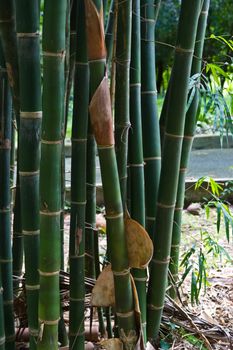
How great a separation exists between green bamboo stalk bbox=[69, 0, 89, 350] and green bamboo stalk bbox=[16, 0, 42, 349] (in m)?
0.13

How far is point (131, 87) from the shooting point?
1273 millimetres

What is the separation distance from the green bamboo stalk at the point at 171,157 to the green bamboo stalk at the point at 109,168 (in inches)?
7.3

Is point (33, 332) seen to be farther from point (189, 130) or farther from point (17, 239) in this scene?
point (189, 130)

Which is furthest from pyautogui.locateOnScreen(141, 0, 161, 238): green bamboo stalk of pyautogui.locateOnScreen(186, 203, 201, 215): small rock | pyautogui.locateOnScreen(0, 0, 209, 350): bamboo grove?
pyautogui.locateOnScreen(186, 203, 201, 215): small rock

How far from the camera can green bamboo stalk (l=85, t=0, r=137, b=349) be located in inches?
39.2

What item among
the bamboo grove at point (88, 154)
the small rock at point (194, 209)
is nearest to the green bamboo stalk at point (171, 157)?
the bamboo grove at point (88, 154)

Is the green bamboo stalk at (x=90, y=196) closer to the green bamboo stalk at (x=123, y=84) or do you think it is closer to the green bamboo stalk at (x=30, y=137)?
the green bamboo stalk at (x=123, y=84)

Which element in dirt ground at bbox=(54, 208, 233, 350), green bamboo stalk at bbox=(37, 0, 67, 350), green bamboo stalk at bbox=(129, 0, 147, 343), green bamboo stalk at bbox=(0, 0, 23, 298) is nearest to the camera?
green bamboo stalk at bbox=(37, 0, 67, 350)

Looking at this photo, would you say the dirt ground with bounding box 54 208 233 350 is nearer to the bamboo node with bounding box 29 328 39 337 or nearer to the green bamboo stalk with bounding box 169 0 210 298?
the green bamboo stalk with bounding box 169 0 210 298

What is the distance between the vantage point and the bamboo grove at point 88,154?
3.28 ft

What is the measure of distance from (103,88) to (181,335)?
0.83 metres

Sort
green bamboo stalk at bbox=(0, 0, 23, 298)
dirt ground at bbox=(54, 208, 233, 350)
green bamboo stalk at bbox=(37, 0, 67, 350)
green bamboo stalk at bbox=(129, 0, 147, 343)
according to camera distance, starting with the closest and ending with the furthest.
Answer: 1. green bamboo stalk at bbox=(37, 0, 67, 350)
2. green bamboo stalk at bbox=(0, 0, 23, 298)
3. green bamboo stalk at bbox=(129, 0, 147, 343)
4. dirt ground at bbox=(54, 208, 233, 350)

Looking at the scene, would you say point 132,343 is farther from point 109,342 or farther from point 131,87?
point 131,87

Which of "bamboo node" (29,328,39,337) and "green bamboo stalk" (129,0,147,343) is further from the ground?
"green bamboo stalk" (129,0,147,343)
